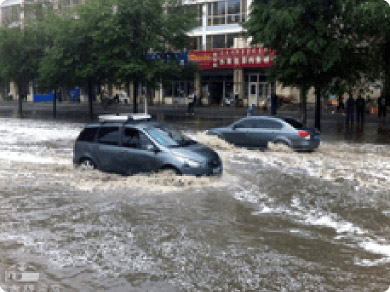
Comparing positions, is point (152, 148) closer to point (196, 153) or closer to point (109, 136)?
point (196, 153)

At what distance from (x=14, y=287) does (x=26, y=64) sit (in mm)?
37457

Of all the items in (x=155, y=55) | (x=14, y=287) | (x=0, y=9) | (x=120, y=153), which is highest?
(x=0, y=9)

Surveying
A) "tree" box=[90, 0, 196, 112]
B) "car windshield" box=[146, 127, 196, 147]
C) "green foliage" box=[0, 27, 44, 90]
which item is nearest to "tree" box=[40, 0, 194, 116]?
"tree" box=[90, 0, 196, 112]

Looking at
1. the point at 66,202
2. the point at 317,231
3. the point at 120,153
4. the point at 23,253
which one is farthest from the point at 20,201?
the point at 317,231

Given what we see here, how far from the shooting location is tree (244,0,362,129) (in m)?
23.0

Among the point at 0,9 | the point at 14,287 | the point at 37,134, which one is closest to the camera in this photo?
the point at 14,287

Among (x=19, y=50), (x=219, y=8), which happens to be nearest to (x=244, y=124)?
(x=19, y=50)

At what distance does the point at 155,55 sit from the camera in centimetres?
2961

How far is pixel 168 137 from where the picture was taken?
41.0 ft

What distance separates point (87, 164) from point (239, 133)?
7.13 metres

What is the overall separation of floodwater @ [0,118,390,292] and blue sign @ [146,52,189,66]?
15.8 m

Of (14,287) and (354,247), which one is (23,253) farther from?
(354,247)

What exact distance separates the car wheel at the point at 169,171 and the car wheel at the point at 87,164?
2267 mm

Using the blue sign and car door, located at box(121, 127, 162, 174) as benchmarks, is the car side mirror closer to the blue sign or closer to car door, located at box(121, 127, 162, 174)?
car door, located at box(121, 127, 162, 174)
